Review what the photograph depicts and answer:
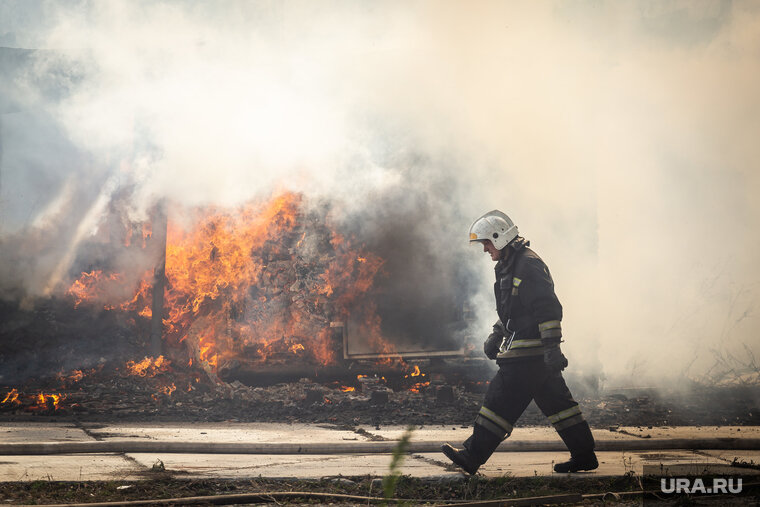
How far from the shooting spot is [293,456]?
5746mm

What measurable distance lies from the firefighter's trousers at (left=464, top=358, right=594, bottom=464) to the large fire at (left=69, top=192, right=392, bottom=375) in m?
4.85

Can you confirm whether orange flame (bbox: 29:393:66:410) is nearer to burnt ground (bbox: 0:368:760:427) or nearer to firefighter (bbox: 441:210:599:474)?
burnt ground (bbox: 0:368:760:427)

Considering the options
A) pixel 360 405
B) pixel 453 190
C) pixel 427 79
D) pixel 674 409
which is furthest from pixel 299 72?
pixel 674 409

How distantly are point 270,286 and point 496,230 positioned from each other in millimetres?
5264

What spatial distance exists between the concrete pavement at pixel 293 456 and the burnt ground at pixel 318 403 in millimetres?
571

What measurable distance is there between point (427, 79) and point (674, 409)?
5984 millimetres

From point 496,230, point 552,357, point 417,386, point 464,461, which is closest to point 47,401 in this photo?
point 417,386

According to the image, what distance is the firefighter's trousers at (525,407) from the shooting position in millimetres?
4938

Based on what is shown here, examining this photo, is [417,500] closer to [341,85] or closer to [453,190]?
[453,190]

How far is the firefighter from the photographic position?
492 centimetres

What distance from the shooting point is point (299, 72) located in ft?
36.0

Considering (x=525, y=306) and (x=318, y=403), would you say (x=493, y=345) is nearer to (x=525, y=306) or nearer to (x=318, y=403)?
(x=525, y=306)

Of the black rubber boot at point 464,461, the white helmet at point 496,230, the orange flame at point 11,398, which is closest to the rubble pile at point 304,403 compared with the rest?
the orange flame at point 11,398

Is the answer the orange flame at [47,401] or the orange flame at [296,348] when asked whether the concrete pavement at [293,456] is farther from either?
the orange flame at [296,348]
